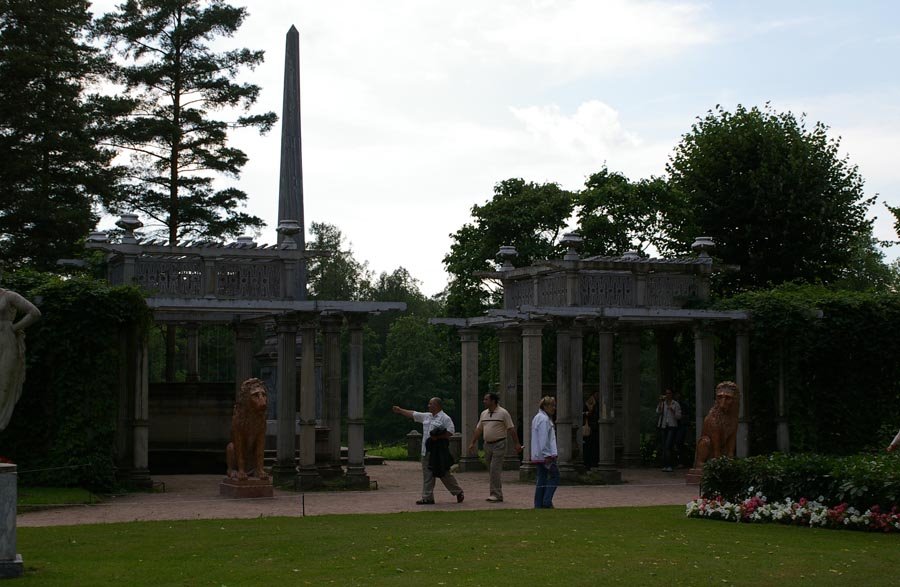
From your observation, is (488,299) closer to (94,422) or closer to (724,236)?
(724,236)

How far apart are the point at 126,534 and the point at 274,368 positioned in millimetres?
15288

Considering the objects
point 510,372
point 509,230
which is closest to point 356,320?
point 510,372

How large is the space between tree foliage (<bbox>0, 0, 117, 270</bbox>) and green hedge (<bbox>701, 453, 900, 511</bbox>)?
22137 millimetres

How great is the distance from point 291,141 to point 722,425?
12.8 metres

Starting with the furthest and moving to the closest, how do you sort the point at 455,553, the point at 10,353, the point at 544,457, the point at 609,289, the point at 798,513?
the point at 609,289
the point at 544,457
the point at 798,513
the point at 455,553
the point at 10,353

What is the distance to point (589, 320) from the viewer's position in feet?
81.3

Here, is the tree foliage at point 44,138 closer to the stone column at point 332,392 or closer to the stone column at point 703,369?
the stone column at point 332,392

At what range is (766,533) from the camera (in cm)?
1481

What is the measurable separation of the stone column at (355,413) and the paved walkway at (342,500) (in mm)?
532

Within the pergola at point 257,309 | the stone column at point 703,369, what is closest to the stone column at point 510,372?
the stone column at point 703,369

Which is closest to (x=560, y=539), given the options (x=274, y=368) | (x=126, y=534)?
(x=126, y=534)

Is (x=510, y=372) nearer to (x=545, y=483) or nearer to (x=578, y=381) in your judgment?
(x=578, y=381)

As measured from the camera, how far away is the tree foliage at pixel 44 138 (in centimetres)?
3409

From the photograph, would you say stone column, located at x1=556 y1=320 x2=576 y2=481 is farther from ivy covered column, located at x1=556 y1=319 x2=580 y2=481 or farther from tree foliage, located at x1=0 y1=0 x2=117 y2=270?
tree foliage, located at x1=0 y1=0 x2=117 y2=270
